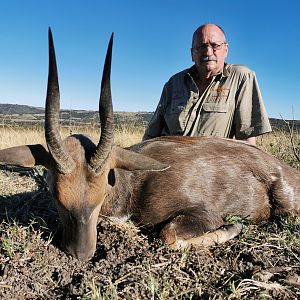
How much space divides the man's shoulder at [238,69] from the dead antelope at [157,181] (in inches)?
65.9

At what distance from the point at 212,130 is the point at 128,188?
2.56 m

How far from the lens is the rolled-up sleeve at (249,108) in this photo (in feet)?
19.9

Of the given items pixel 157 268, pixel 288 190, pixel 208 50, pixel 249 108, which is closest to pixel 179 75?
pixel 208 50

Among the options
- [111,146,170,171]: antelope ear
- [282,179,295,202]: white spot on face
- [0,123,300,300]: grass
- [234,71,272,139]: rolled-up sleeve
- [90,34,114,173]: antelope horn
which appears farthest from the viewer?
[234,71,272,139]: rolled-up sleeve

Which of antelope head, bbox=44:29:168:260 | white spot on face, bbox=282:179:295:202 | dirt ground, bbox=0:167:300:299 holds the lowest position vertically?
dirt ground, bbox=0:167:300:299

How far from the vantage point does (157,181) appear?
4.02 meters

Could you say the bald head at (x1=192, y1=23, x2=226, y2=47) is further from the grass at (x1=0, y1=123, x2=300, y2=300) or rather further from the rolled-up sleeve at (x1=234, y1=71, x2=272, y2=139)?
the grass at (x1=0, y1=123, x2=300, y2=300)

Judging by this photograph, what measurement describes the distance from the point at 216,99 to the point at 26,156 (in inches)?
137

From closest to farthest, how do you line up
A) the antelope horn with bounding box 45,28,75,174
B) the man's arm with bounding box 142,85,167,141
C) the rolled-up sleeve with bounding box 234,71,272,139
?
the antelope horn with bounding box 45,28,75,174, the rolled-up sleeve with bounding box 234,71,272,139, the man's arm with bounding box 142,85,167,141

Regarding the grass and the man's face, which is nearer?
the grass

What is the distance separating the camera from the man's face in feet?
20.2

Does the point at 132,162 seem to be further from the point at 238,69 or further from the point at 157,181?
the point at 238,69

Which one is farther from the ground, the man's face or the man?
the man's face

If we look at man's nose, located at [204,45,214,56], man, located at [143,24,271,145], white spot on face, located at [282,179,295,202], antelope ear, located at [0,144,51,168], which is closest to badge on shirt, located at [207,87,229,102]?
man, located at [143,24,271,145]
